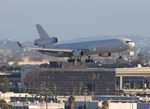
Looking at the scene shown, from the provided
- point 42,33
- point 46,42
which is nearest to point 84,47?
point 46,42

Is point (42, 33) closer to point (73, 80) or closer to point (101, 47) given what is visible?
point (101, 47)

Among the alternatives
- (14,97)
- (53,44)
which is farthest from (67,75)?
(53,44)

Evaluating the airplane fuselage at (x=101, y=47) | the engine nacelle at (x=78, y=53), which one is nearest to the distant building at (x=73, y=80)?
the airplane fuselage at (x=101, y=47)

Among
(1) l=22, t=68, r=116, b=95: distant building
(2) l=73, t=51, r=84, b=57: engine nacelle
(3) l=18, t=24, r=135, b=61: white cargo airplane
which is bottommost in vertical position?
(1) l=22, t=68, r=116, b=95: distant building

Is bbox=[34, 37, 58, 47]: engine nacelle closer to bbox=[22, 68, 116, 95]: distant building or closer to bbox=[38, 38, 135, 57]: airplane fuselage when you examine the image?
bbox=[38, 38, 135, 57]: airplane fuselage

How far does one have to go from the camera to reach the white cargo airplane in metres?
109

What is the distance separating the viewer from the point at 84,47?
113 m

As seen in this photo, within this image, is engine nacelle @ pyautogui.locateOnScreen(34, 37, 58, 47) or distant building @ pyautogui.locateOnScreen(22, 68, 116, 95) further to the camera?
distant building @ pyautogui.locateOnScreen(22, 68, 116, 95)

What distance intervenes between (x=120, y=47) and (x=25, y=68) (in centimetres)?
7932

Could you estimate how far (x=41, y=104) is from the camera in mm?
118125

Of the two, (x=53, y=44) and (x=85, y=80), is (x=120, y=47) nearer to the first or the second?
(x=53, y=44)

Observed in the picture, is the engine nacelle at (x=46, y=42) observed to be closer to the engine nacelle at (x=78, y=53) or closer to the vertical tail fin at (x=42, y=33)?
the vertical tail fin at (x=42, y=33)

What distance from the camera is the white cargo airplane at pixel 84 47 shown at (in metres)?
109

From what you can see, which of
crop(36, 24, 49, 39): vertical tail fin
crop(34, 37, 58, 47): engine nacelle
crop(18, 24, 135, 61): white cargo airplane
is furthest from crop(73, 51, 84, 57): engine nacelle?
crop(36, 24, 49, 39): vertical tail fin
